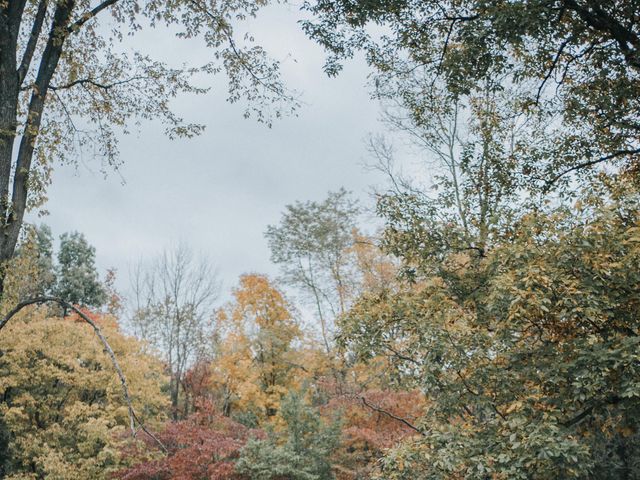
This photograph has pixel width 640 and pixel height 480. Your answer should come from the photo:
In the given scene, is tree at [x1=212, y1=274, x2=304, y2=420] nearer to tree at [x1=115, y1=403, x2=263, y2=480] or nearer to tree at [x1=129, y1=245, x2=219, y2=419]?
tree at [x1=129, y1=245, x2=219, y2=419]

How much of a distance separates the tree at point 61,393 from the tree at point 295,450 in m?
2.94

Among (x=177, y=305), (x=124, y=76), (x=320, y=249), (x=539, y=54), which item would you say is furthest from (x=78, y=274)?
(x=539, y=54)

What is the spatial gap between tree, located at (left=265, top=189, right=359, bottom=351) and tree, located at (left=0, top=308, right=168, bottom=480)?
5.98 meters

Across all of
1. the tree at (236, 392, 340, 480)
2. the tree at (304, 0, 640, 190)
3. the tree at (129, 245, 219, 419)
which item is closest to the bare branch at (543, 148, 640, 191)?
the tree at (304, 0, 640, 190)

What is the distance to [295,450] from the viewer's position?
978 centimetres

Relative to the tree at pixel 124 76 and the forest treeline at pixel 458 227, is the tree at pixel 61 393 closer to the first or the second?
the forest treeline at pixel 458 227

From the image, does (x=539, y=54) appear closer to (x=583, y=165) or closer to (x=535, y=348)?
(x=583, y=165)

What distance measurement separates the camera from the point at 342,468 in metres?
9.36

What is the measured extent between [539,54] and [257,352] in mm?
12436

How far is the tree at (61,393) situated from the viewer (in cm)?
1041

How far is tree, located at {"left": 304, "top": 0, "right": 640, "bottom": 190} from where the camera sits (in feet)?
15.2

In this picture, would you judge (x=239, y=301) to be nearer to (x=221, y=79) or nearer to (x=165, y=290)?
(x=165, y=290)

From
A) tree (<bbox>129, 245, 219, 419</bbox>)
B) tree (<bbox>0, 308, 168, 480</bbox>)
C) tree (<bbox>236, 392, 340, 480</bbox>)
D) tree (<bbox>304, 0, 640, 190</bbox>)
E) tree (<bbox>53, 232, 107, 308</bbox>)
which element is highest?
tree (<bbox>53, 232, 107, 308</bbox>)

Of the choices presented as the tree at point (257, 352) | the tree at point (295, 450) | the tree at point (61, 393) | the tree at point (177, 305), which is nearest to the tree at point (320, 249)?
the tree at point (257, 352)
